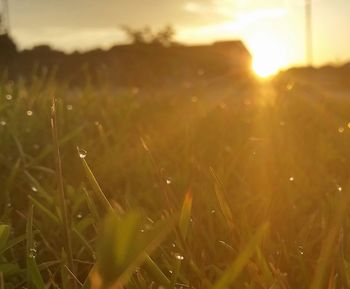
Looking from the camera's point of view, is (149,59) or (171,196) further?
(149,59)

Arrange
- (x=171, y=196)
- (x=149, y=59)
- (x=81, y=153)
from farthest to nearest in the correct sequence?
1. (x=149, y=59)
2. (x=81, y=153)
3. (x=171, y=196)

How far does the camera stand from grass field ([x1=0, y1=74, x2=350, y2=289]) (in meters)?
0.68

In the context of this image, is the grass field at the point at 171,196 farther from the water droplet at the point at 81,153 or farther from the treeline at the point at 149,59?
the treeline at the point at 149,59

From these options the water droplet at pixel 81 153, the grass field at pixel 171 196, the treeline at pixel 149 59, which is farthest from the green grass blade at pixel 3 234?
the treeline at pixel 149 59

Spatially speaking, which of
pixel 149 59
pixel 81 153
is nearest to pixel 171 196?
pixel 81 153

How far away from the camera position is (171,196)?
0.85 metres

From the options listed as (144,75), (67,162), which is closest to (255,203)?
(67,162)

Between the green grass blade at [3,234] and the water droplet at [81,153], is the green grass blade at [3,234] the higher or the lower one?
the lower one

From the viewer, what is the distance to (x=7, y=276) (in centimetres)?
101

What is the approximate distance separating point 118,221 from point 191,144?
6.04 ft

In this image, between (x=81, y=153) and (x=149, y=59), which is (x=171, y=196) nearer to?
(x=81, y=153)

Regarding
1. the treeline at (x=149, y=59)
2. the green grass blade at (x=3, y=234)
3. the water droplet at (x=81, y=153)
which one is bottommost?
the green grass blade at (x=3, y=234)

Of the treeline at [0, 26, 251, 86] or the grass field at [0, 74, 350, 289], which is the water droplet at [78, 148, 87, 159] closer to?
the grass field at [0, 74, 350, 289]

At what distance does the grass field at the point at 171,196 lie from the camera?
2.22 ft
